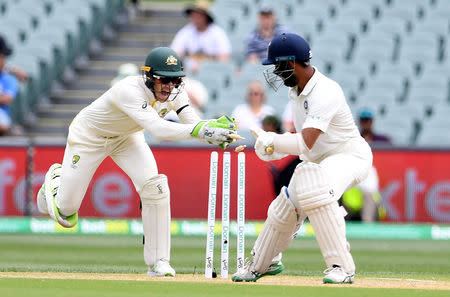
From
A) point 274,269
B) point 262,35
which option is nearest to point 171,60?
point 274,269

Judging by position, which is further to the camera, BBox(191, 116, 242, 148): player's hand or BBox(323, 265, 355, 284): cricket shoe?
BBox(191, 116, 242, 148): player's hand

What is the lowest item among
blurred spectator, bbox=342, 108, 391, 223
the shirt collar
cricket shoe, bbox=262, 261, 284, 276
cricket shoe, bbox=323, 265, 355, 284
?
blurred spectator, bbox=342, 108, 391, 223

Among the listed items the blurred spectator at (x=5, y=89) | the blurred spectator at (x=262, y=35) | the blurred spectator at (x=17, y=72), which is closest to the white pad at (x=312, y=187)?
the blurred spectator at (x=262, y=35)

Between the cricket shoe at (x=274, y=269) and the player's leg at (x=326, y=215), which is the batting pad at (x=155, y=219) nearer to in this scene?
the cricket shoe at (x=274, y=269)

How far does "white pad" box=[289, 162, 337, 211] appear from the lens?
6.96 m

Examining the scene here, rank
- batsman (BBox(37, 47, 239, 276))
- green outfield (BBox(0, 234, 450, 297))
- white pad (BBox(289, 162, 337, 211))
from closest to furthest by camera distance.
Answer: green outfield (BBox(0, 234, 450, 297)) → white pad (BBox(289, 162, 337, 211)) → batsman (BBox(37, 47, 239, 276))

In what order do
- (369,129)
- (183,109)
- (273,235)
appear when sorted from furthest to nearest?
(369,129) < (183,109) < (273,235)

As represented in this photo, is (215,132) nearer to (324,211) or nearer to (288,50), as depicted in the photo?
(288,50)

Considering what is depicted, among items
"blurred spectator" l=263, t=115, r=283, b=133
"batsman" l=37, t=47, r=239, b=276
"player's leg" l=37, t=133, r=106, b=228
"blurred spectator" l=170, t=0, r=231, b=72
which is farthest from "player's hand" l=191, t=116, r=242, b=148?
"blurred spectator" l=170, t=0, r=231, b=72

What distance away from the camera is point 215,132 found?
7281 millimetres

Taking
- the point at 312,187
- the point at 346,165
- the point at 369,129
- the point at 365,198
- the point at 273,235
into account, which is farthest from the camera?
the point at 369,129

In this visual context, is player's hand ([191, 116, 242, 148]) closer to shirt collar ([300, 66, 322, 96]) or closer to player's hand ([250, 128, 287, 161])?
player's hand ([250, 128, 287, 161])

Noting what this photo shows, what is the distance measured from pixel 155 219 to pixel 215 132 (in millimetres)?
1035

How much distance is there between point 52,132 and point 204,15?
2957 mm
